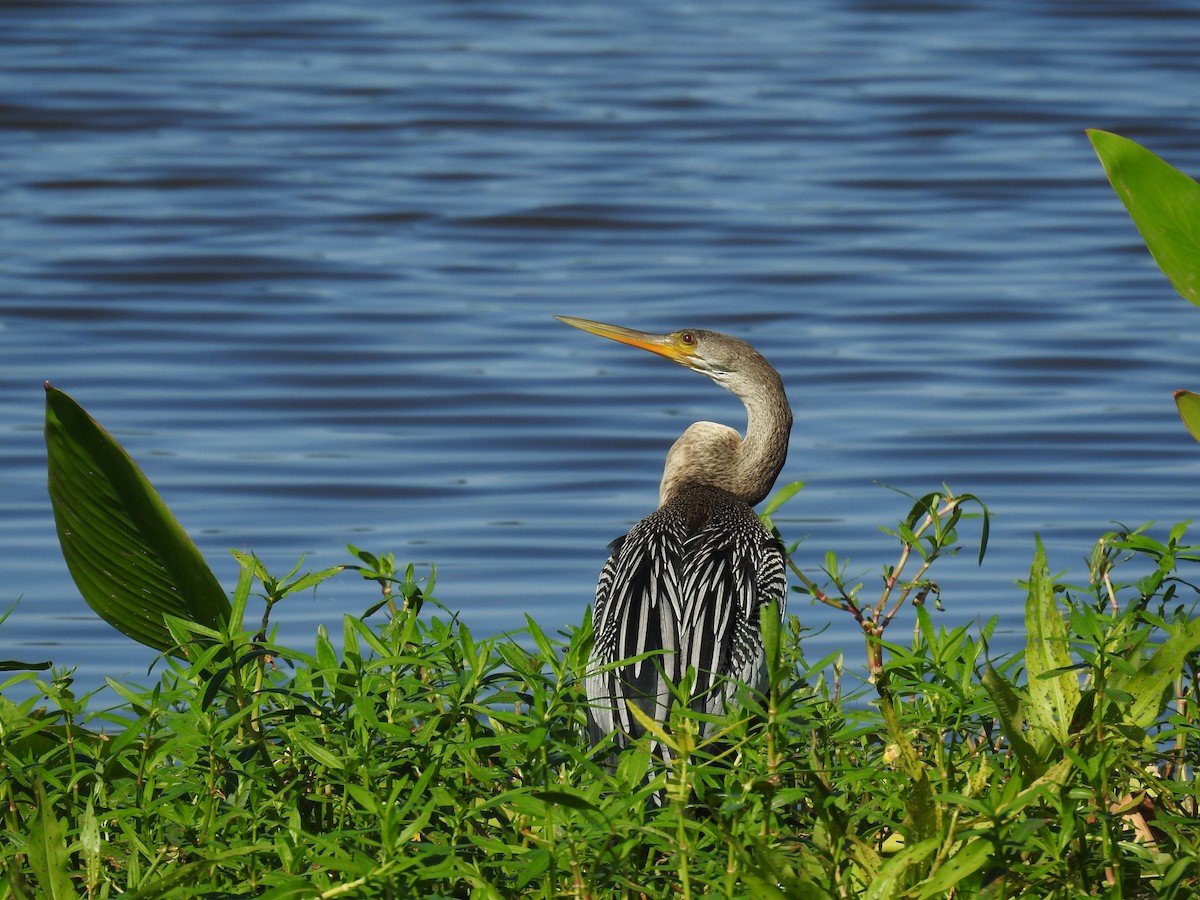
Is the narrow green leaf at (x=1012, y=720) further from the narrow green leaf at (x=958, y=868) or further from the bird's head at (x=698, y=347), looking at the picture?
the bird's head at (x=698, y=347)

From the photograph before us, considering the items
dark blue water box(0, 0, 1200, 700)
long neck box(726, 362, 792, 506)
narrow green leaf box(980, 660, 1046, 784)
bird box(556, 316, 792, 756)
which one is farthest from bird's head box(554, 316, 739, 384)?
narrow green leaf box(980, 660, 1046, 784)

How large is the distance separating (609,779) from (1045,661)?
1099 mm

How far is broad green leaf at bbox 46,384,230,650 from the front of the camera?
4.09 meters

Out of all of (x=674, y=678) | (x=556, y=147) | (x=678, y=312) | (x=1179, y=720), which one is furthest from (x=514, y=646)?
(x=556, y=147)

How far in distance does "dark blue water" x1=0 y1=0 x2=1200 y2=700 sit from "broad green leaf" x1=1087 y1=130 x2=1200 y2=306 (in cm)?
285

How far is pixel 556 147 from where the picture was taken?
17.2 m

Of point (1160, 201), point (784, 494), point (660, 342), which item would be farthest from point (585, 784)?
point (660, 342)

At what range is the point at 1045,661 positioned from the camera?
3547mm

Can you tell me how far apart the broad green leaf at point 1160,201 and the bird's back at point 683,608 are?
1.07 m

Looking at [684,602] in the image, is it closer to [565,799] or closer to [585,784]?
[585,784]

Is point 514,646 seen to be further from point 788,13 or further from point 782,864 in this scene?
point 788,13

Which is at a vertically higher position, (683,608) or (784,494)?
(784,494)

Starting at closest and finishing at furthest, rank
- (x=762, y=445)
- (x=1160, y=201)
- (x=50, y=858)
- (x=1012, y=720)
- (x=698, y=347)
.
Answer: (x=50, y=858)
(x=1012, y=720)
(x=1160, y=201)
(x=762, y=445)
(x=698, y=347)

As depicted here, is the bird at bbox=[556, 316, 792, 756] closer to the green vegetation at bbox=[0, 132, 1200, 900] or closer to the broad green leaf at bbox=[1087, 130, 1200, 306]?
the green vegetation at bbox=[0, 132, 1200, 900]
